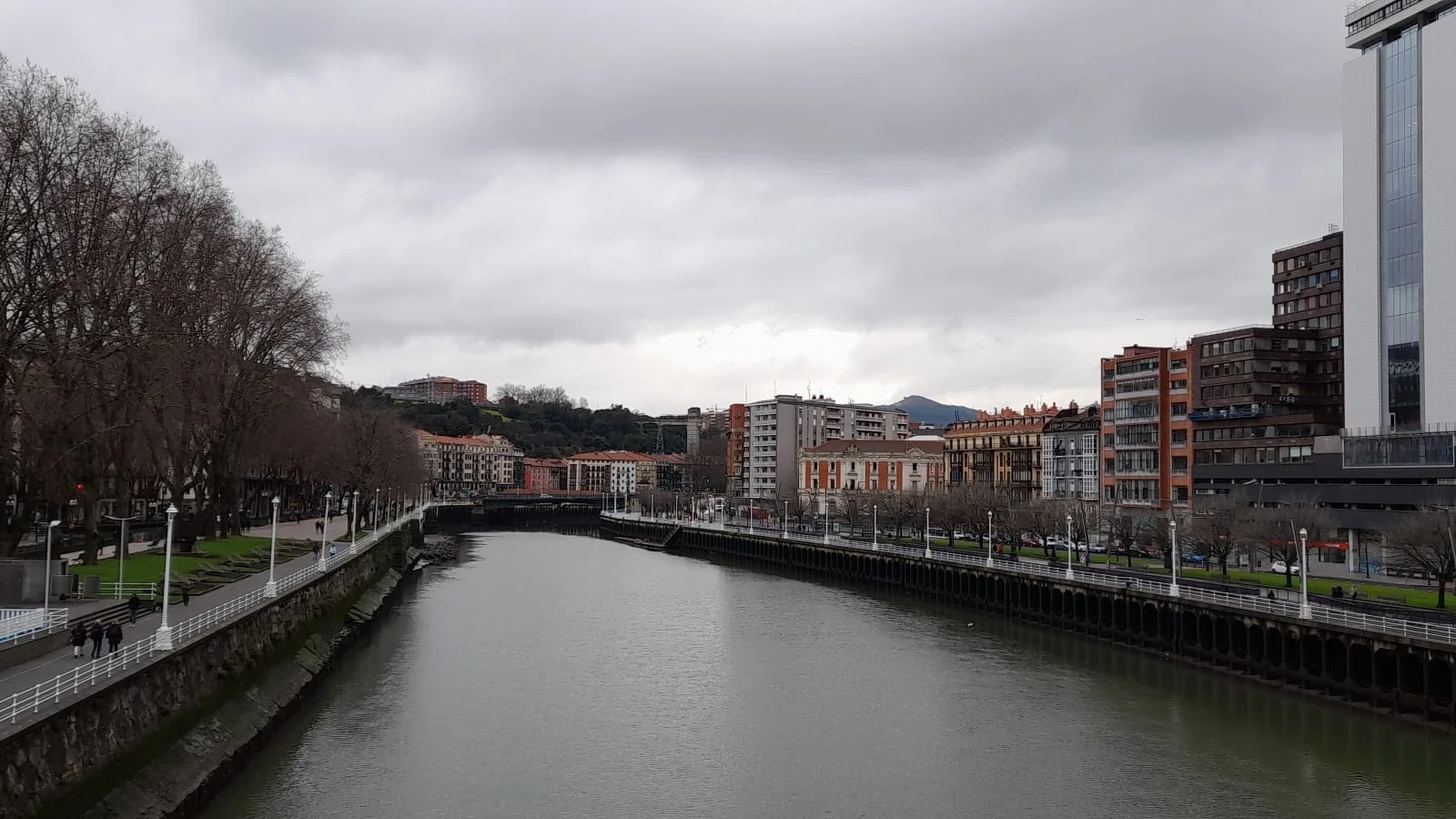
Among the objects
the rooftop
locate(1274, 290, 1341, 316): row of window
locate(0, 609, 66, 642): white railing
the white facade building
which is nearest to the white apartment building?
the rooftop

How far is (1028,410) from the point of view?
141m

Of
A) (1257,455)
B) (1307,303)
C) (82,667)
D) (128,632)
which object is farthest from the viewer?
(1307,303)

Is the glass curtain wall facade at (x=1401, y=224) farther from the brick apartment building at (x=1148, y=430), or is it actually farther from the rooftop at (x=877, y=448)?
the rooftop at (x=877, y=448)

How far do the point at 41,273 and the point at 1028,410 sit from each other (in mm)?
123096

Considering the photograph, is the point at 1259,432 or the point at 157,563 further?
the point at 1259,432

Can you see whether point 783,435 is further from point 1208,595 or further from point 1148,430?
point 1208,595

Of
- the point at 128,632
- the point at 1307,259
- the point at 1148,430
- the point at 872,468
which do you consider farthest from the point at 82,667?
the point at 872,468

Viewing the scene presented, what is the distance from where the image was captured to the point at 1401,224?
7625 cm

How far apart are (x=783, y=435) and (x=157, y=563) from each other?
130 metres

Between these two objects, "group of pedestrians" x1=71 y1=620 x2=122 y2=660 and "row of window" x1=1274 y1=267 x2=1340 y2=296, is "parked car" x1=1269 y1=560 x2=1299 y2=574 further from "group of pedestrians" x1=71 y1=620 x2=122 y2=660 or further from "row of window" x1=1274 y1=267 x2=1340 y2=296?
"group of pedestrians" x1=71 y1=620 x2=122 y2=660

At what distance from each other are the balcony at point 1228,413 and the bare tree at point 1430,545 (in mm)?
32956

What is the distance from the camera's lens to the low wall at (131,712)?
19.7 m

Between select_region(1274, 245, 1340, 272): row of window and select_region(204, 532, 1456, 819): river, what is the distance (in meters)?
55.9

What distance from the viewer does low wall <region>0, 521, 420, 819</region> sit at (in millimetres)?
19734
